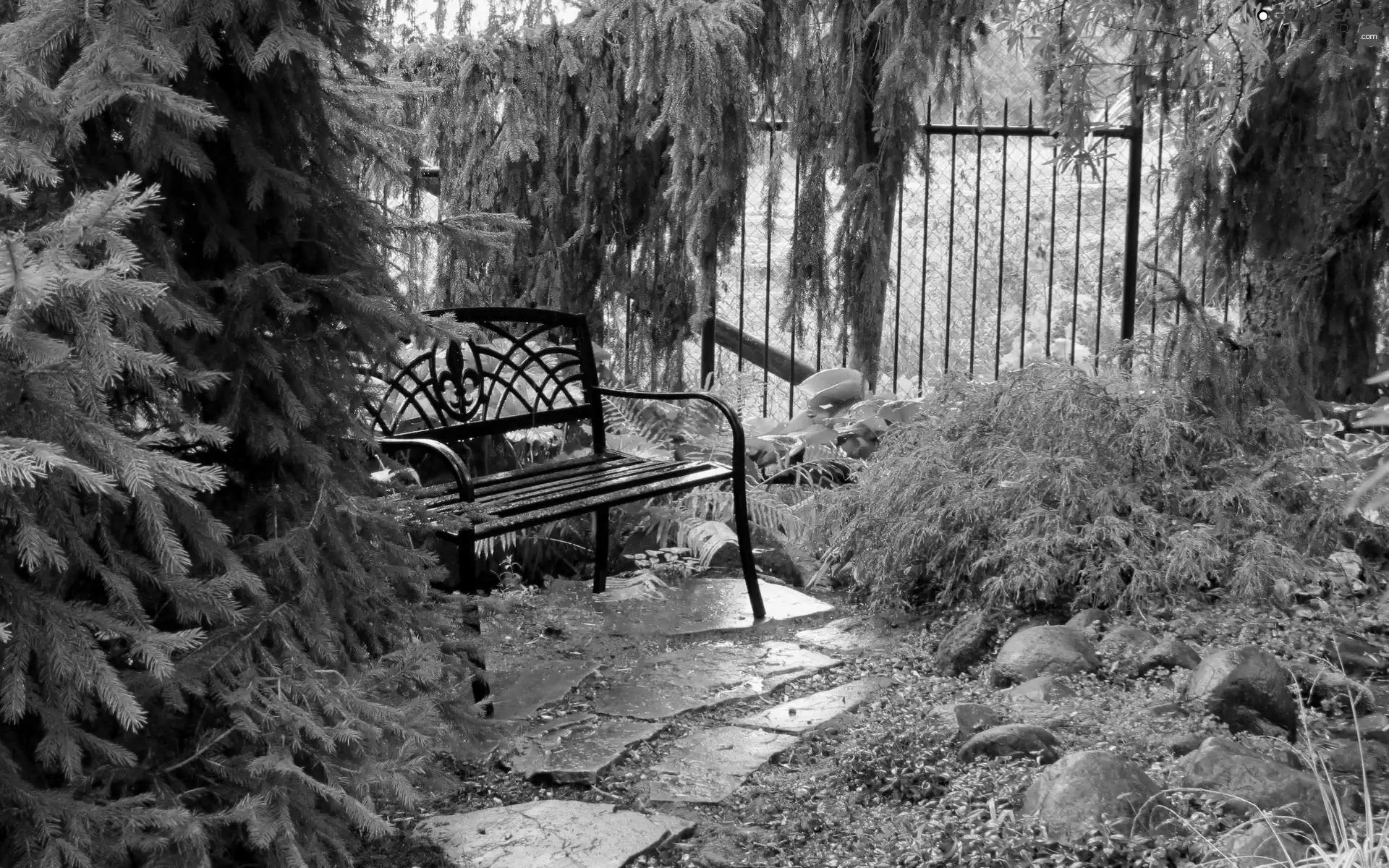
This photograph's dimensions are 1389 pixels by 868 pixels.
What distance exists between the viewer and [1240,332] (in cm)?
482

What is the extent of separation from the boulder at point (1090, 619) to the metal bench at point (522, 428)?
113 centimetres

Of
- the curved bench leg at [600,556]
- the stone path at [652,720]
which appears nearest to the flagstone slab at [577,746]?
the stone path at [652,720]

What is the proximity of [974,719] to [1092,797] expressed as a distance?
1.92ft

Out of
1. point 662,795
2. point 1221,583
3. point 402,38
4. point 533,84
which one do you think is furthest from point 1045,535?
point 402,38

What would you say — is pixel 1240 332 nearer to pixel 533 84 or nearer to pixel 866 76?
pixel 866 76

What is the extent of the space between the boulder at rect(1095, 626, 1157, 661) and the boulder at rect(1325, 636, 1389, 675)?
49 cm

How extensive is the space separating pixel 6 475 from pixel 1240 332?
448 cm

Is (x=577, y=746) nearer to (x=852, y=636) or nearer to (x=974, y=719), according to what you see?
(x=974, y=719)

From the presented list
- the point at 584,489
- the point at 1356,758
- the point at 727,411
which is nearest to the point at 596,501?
the point at 584,489

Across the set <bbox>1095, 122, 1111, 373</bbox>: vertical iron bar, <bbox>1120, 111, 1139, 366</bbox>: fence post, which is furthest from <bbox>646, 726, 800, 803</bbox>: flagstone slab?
<bbox>1120, 111, 1139, 366</bbox>: fence post

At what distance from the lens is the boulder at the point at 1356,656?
354cm

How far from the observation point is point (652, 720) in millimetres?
3467

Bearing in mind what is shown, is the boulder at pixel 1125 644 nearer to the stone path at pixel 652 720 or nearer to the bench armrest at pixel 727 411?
the stone path at pixel 652 720

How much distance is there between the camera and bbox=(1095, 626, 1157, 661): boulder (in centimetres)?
356
